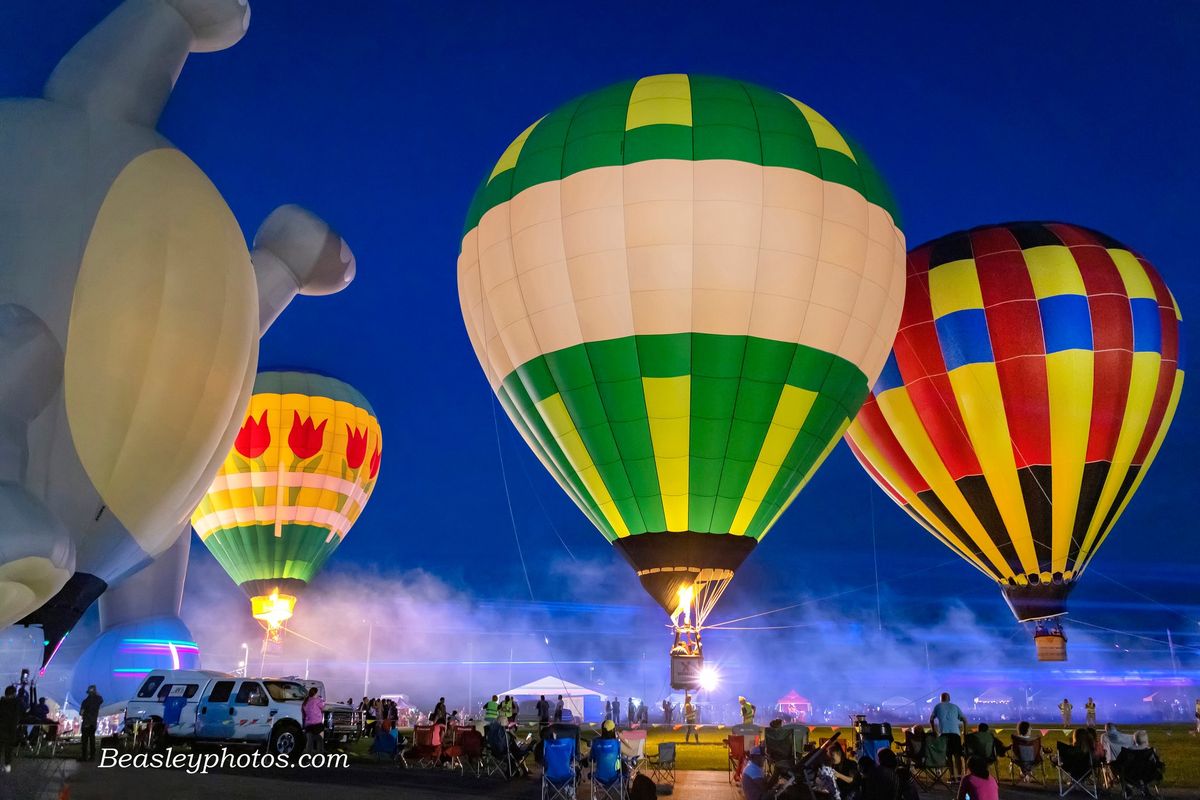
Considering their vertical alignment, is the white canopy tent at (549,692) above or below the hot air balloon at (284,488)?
below

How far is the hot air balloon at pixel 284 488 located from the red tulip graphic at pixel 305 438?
2cm

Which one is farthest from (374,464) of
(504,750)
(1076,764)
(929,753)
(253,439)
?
(1076,764)

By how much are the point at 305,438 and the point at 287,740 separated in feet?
35.1

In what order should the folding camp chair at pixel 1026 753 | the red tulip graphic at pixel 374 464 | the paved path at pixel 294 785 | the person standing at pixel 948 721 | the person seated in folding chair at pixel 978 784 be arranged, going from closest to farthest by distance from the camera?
1. the person seated in folding chair at pixel 978 784
2. the paved path at pixel 294 785
3. the folding camp chair at pixel 1026 753
4. the person standing at pixel 948 721
5. the red tulip graphic at pixel 374 464

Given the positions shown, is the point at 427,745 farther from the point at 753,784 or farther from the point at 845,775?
the point at 753,784

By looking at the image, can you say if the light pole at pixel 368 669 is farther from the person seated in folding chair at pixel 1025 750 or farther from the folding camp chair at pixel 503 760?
the person seated in folding chair at pixel 1025 750

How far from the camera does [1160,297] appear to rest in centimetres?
1950

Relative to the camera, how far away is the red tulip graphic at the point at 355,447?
24.4 metres

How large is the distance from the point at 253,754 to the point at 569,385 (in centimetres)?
689

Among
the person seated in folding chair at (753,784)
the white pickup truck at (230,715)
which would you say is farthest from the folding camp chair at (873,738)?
the white pickup truck at (230,715)

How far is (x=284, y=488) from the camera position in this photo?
2323cm

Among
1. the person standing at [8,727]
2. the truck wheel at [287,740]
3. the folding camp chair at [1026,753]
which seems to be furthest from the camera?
the truck wheel at [287,740]

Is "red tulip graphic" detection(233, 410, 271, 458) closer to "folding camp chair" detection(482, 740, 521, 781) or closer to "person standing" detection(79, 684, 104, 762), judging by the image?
"person standing" detection(79, 684, 104, 762)

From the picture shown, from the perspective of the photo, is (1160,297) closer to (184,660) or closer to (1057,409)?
(1057,409)
